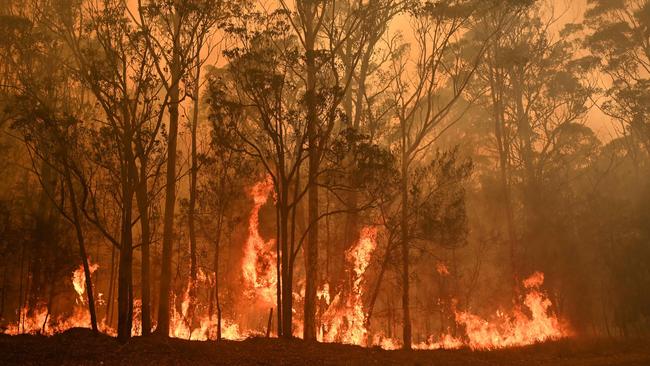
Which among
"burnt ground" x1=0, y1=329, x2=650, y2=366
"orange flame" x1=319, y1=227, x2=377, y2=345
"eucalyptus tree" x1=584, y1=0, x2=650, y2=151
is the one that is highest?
"eucalyptus tree" x1=584, y1=0, x2=650, y2=151

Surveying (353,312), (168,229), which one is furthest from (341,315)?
(168,229)

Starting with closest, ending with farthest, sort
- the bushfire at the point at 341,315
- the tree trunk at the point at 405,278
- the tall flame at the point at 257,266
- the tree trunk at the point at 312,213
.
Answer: the tree trunk at the point at 312,213, the tree trunk at the point at 405,278, the bushfire at the point at 341,315, the tall flame at the point at 257,266

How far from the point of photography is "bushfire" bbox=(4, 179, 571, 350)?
73.2 ft

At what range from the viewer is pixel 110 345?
14000 millimetres

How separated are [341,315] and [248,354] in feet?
30.4

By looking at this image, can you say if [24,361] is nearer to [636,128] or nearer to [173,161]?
[173,161]

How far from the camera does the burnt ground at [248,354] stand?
41.3ft

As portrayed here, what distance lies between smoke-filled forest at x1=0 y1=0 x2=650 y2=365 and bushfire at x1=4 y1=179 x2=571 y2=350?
12 cm

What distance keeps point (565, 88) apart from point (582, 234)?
356 inches

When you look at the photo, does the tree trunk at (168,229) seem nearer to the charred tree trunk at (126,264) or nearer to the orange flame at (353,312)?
the charred tree trunk at (126,264)

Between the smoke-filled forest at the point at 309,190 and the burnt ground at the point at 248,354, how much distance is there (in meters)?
0.12

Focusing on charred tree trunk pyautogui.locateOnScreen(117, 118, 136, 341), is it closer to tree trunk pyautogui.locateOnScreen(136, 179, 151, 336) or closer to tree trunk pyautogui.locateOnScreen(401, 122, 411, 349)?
tree trunk pyautogui.locateOnScreen(136, 179, 151, 336)

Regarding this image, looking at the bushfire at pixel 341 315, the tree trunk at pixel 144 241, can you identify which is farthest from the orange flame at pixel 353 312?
the tree trunk at pixel 144 241

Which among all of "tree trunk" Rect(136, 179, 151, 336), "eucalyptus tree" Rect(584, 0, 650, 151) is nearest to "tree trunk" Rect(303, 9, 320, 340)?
"tree trunk" Rect(136, 179, 151, 336)
